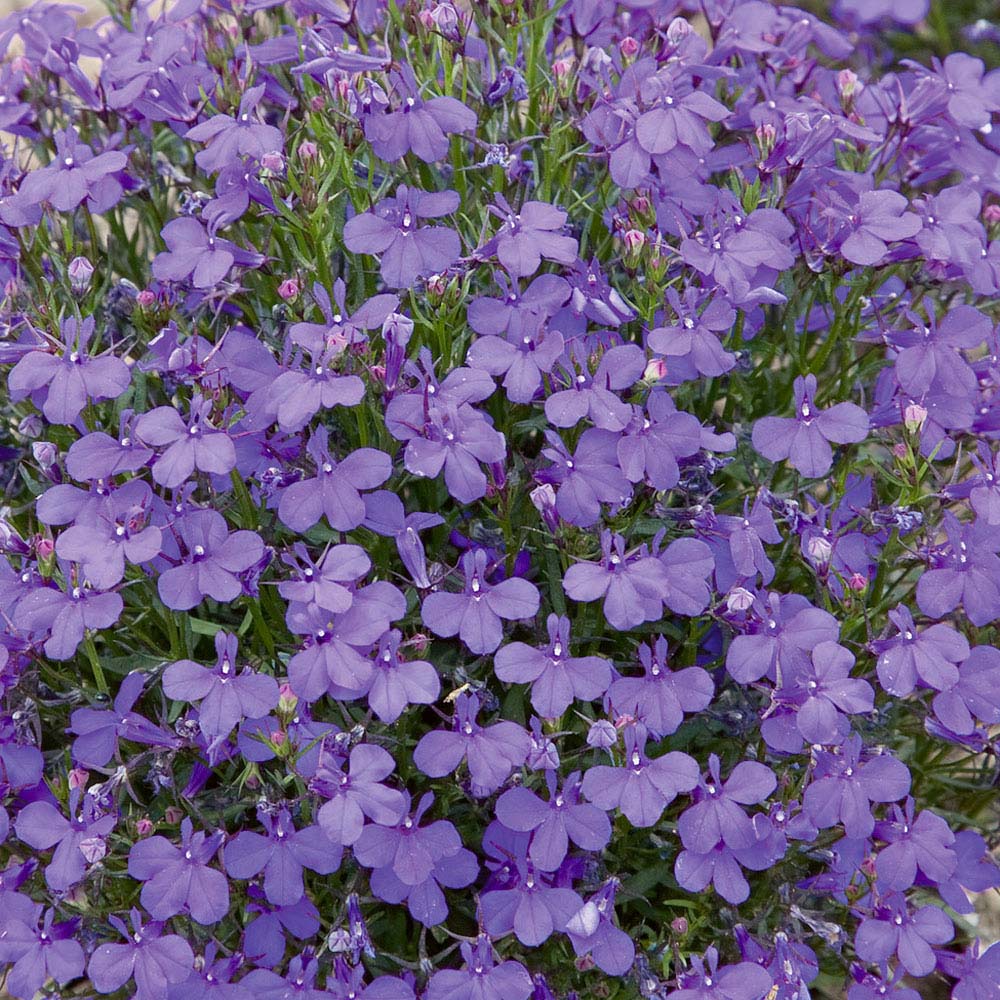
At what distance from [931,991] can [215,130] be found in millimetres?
2360

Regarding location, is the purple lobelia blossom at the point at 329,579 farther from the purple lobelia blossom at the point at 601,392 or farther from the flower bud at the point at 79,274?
the flower bud at the point at 79,274

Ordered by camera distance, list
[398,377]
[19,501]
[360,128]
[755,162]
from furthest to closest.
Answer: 1. [19,501]
2. [755,162]
3. [360,128]
4. [398,377]

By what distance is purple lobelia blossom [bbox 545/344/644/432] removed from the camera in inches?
75.3

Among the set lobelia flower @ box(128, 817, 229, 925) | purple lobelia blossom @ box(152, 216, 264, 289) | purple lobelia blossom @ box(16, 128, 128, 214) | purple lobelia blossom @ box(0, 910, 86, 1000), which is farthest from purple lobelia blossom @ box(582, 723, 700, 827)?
purple lobelia blossom @ box(16, 128, 128, 214)

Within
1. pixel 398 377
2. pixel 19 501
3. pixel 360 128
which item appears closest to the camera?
pixel 398 377

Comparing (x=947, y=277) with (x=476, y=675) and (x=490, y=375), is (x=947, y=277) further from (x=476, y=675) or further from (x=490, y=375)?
(x=476, y=675)

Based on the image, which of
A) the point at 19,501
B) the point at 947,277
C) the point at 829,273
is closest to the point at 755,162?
the point at 829,273

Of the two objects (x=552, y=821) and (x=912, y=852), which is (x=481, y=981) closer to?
(x=552, y=821)

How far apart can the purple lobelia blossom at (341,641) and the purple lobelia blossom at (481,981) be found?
473mm

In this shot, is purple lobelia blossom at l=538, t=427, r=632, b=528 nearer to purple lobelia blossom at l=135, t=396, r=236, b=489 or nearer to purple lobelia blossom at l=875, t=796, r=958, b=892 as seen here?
purple lobelia blossom at l=135, t=396, r=236, b=489

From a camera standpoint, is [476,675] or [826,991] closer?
[476,675]

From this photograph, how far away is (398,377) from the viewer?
195 cm

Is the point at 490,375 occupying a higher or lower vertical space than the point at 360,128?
lower

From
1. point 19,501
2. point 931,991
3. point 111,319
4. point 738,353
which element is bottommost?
point 931,991
